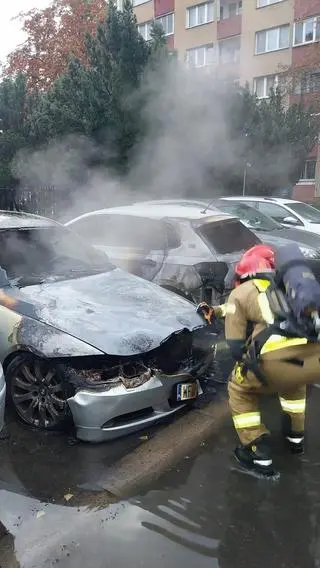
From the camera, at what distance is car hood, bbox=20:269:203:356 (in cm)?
338

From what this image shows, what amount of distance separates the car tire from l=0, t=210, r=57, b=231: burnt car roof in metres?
1.47

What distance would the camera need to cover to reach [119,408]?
3254 millimetres

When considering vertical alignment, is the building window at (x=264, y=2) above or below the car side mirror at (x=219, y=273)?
above

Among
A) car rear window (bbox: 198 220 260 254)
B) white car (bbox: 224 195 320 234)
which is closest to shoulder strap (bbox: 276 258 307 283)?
car rear window (bbox: 198 220 260 254)

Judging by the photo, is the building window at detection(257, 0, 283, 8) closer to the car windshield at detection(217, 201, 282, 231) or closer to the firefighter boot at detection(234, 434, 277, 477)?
A: the car windshield at detection(217, 201, 282, 231)

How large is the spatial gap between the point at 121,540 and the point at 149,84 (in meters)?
8.56

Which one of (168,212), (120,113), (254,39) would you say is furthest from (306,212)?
(254,39)

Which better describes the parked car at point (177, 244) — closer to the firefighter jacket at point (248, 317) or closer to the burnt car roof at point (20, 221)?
the burnt car roof at point (20, 221)

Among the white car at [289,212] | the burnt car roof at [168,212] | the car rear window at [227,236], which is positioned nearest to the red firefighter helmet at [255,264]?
the car rear window at [227,236]

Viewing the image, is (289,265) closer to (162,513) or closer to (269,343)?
(269,343)

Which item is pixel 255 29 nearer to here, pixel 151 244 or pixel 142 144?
pixel 142 144

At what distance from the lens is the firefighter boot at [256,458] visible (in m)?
3.00

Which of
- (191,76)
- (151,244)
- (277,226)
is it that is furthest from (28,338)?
(191,76)

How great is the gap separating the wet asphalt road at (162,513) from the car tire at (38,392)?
6.7 inches
